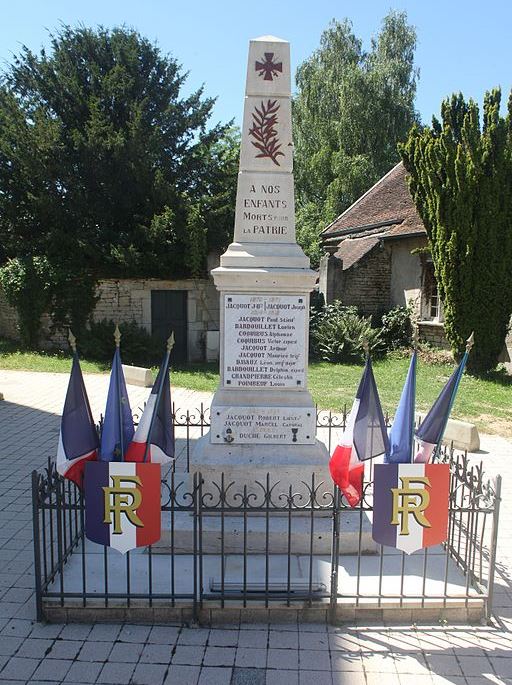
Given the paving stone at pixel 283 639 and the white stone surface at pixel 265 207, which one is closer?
the paving stone at pixel 283 639

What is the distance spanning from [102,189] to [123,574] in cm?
1551

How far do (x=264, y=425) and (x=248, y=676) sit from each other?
2.16 metres

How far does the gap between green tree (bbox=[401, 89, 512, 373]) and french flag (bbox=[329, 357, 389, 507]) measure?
996 cm

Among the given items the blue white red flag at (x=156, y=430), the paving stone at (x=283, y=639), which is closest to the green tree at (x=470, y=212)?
the blue white red flag at (x=156, y=430)

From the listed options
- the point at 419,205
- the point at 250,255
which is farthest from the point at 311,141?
the point at 250,255

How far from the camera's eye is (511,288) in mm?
13211

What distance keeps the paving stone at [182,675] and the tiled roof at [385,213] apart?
15033mm

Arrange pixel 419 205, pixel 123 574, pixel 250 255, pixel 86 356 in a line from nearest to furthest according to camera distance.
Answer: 1. pixel 123 574
2. pixel 250 255
3. pixel 419 205
4. pixel 86 356

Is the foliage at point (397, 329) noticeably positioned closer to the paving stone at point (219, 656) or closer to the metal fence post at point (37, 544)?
the paving stone at point (219, 656)

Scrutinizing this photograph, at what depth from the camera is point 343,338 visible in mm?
16359

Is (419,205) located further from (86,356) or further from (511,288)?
(86,356)

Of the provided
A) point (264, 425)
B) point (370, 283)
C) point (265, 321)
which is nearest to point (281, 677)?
point (264, 425)

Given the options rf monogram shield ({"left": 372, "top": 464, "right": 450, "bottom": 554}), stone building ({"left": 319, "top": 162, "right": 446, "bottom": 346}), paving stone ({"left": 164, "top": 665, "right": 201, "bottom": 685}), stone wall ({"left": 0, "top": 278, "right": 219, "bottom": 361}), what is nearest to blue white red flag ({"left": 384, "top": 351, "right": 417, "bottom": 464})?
rf monogram shield ({"left": 372, "top": 464, "right": 450, "bottom": 554})

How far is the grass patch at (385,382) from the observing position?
34.7 ft
